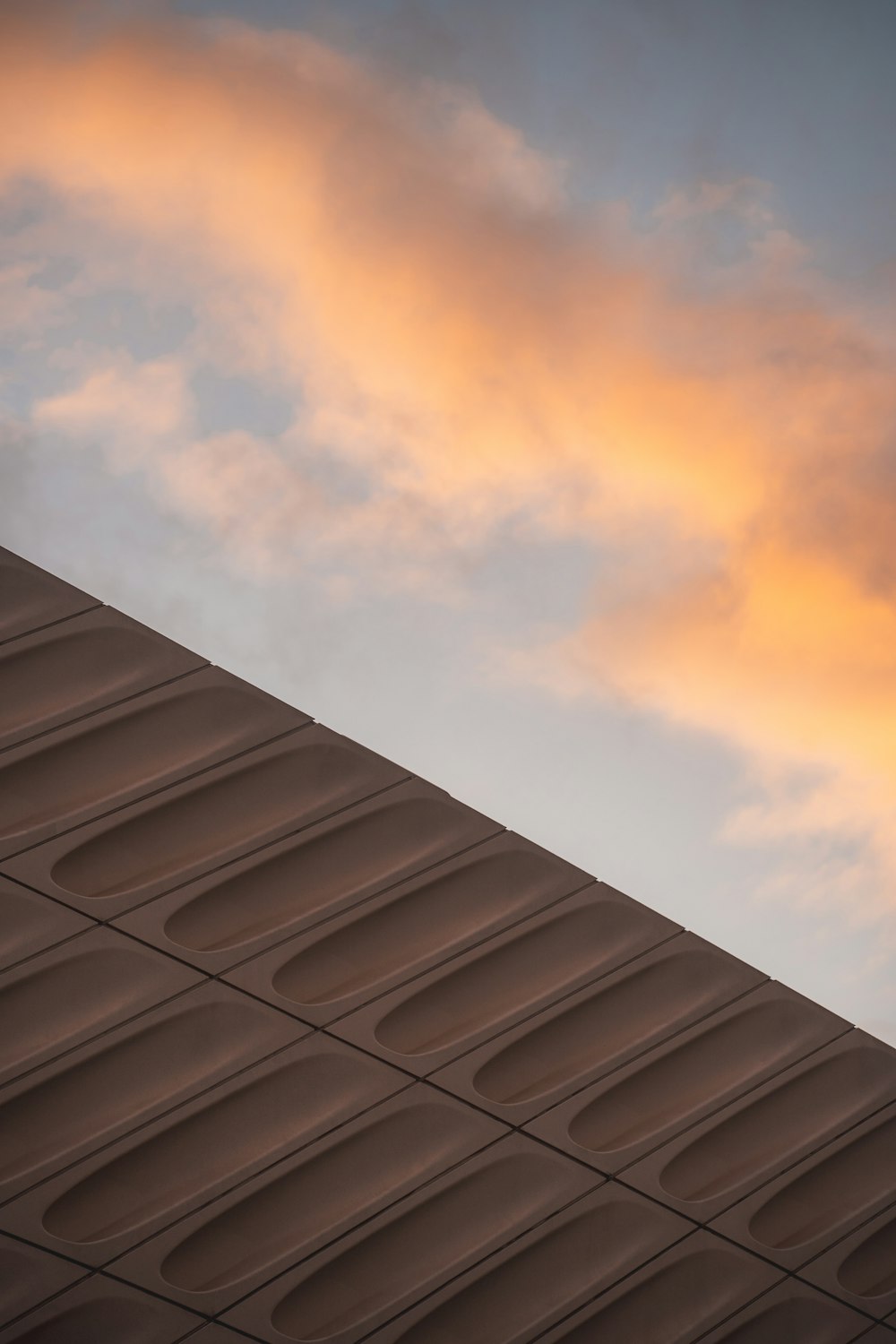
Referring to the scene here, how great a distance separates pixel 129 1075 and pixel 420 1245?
289 cm

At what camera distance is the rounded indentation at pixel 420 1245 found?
11.5m

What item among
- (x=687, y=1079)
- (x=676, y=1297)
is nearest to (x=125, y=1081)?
(x=687, y=1079)

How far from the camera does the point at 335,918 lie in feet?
37.9

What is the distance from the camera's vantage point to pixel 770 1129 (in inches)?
520

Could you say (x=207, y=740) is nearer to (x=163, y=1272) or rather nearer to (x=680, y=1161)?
(x=163, y=1272)

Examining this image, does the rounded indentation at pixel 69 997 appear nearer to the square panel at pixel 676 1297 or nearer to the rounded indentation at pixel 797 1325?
the square panel at pixel 676 1297

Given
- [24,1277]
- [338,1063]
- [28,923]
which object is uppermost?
[28,923]

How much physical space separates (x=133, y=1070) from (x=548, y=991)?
11.5 ft

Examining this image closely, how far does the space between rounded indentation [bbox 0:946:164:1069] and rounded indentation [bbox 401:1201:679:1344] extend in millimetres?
3742

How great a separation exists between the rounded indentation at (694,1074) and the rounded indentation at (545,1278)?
0.69 meters

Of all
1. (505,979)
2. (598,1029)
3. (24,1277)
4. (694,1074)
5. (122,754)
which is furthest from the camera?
(694,1074)

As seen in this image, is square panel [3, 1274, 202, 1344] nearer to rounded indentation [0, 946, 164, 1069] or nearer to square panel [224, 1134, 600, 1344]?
square panel [224, 1134, 600, 1344]

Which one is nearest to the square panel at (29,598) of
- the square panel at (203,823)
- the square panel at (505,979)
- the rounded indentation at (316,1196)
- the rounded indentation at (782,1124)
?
the square panel at (203,823)

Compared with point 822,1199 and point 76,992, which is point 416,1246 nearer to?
point 76,992
